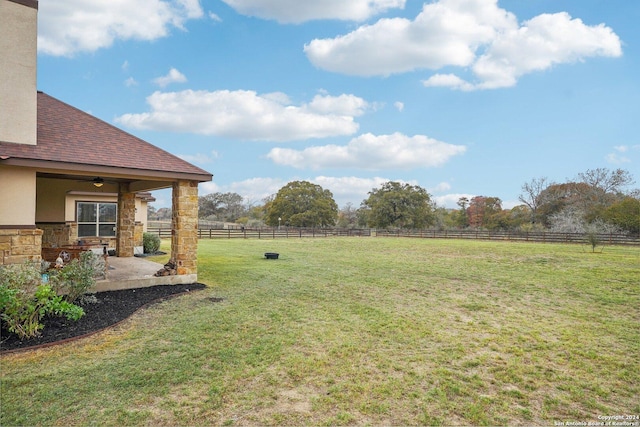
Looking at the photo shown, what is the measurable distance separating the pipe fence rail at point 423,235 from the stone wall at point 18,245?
63.3 ft

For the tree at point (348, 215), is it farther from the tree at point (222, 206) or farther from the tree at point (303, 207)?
Answer: the tree at point (222, 206)

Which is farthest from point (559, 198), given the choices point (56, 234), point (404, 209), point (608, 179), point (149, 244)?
point (56, 234)

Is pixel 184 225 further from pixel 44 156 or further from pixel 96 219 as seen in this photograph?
pixel 96 219

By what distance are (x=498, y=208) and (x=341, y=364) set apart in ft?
151

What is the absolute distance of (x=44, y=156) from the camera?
589cm

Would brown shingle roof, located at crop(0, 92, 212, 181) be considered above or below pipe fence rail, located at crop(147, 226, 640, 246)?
above

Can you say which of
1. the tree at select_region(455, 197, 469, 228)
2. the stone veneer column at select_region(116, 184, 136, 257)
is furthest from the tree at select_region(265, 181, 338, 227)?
the stone veneer column at select_region(116, 184, 136, 257)

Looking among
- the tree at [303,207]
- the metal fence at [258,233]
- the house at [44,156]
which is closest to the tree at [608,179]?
the metal fence at [258,233]

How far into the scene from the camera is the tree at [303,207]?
139ft

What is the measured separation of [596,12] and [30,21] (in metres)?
16.9

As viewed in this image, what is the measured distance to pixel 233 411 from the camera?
277cm

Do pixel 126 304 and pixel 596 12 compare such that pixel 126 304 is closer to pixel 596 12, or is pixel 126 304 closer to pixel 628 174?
pixel 596 12

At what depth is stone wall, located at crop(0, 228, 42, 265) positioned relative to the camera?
5516 millimetres

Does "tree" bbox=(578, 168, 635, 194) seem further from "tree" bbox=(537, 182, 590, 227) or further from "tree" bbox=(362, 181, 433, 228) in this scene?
"tree" bbox=(362, 181, 433, 228)
